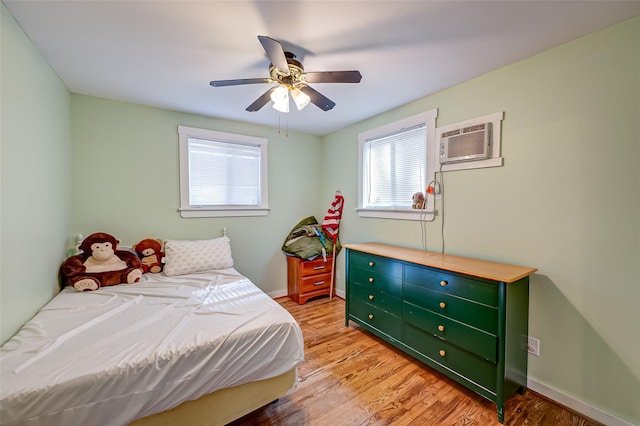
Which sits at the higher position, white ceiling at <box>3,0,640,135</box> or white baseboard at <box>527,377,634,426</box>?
white ceiling at <box>3,0,640,135</box>

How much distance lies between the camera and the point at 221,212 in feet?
10.5

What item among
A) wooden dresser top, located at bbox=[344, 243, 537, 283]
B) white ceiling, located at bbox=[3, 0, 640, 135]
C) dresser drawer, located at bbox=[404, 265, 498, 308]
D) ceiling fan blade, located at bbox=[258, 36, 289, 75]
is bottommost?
dresser drawer, located at bbox=[404, 265, 498, 308]

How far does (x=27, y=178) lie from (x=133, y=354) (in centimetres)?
135

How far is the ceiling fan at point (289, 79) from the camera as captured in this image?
4.91 feet

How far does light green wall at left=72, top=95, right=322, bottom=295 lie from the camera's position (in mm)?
2520

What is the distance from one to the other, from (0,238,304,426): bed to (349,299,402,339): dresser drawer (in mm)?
1007

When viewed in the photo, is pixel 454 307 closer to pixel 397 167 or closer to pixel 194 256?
pixel 397 167

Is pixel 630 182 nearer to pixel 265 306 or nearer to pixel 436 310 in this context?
pixel 436 310

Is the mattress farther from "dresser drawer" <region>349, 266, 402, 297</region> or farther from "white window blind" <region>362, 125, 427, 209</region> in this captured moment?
"white window blind" <region>362, 125, 427, 209</region>

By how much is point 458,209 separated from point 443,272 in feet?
2.30

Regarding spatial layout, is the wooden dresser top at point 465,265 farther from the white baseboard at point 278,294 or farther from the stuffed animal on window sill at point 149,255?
the stuffed animal on window sill at point 149,255

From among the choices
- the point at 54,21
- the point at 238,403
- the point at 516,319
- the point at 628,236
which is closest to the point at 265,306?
the point at 238,403

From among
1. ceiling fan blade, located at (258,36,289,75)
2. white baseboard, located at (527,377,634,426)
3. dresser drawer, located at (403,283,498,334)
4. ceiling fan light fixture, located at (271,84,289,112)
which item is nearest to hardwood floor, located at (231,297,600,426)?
white baseboard, located at (527,377,634,426)

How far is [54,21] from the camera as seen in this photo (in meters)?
1.49
